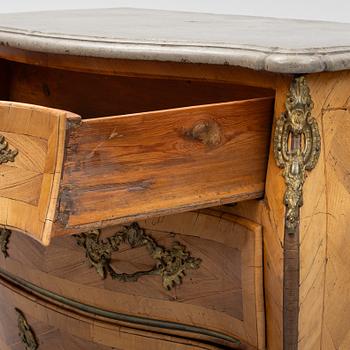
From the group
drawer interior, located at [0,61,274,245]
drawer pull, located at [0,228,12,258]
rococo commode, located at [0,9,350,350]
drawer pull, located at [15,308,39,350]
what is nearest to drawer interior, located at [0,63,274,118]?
rococo commode, located at [0,9,350,350]

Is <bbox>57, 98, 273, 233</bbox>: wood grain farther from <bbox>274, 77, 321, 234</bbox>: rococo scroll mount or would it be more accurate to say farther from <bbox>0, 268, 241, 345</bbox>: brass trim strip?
<bbox>0, 268, 241, 345</bbox>: brass trim strip

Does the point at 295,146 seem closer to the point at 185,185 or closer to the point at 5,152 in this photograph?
the point at 185,185

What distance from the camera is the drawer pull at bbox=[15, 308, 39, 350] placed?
5.24ft

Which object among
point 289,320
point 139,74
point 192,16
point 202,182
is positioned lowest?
point 289,320

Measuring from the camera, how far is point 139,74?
123 cm

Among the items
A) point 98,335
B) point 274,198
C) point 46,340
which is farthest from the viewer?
point 46,340

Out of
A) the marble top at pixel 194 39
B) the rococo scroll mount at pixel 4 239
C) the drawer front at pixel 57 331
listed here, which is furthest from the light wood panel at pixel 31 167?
the rococo scroll mount at pixel 4 239

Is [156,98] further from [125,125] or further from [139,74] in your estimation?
[125,125]

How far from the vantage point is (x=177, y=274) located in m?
1.30

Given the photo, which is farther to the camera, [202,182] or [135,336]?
[135,336]

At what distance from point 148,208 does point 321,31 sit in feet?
1.38

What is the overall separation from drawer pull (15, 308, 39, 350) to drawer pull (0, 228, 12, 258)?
0.37 ft

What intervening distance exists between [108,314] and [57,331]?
0.15 metres

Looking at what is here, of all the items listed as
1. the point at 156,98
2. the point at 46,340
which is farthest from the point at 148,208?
the point at 46,340
